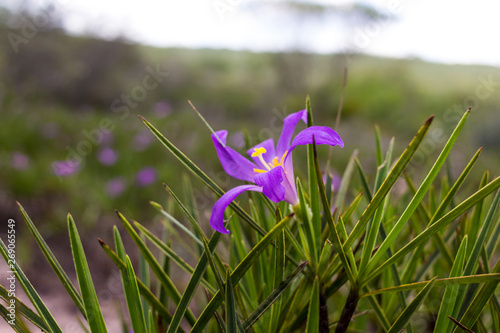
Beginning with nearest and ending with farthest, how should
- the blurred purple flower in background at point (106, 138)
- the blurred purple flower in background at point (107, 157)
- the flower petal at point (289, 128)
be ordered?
the flower petal at point (289, 128) → the blurred purple flower in background at point (107, 157) → the blurred purple flower in background at point (106, 138)

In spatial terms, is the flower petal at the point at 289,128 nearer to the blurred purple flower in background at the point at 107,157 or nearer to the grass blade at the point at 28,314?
the grass blade at the point at 28,314

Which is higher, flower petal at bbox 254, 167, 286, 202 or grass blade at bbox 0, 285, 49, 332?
flower petal at bbox 254, 167, 286, 202

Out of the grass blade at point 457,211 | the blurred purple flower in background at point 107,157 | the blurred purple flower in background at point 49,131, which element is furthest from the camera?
the blurred purple flower in background at point 49,131

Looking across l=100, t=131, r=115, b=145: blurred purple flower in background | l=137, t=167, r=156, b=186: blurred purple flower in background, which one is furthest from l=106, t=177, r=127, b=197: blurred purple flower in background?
l=100, t=131, r=115, b=145: blurred purple flower in background

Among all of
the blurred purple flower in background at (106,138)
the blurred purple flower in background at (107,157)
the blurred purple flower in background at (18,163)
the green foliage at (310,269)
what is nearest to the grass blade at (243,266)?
the green foliage at (310,269)

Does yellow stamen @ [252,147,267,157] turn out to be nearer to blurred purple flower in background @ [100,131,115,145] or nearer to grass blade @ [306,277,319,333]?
grass blade @ [306,277,319,333]

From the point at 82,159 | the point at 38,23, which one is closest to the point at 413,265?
the point at 82,159

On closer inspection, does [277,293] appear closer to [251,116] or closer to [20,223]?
[20,223]
